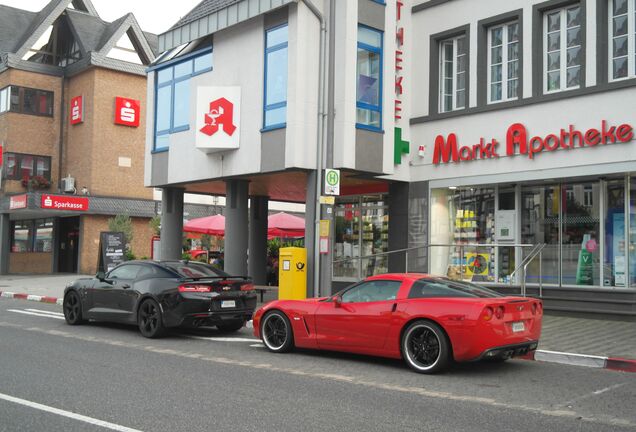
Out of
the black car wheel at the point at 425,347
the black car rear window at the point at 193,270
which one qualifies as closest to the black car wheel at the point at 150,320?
the black car rear window at the point at 193,270

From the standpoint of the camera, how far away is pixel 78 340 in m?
11.6

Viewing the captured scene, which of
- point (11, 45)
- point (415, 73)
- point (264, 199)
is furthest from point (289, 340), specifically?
point (11, 45)

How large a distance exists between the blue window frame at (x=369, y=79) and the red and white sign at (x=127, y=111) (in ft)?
74.6

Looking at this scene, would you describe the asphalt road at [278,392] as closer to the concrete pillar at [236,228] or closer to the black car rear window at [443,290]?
the black car rear window at [443,290]

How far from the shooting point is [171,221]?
73.2ft

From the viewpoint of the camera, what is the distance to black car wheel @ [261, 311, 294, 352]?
10344 millimetres

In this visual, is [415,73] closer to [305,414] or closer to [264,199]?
[264,199]

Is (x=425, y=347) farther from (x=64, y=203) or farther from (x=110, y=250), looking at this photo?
(x=64, y=203)

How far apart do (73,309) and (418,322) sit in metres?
8.15

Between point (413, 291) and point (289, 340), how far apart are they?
2208 millimetres

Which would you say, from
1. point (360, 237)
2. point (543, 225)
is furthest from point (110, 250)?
point (543, 225)

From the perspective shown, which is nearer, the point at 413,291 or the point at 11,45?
the point at 413,291

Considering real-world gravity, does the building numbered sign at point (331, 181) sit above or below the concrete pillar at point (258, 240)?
above

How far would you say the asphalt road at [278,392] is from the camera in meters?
6.17
